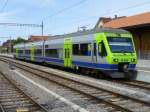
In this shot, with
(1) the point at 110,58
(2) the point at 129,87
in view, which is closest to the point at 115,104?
(2) the point at 129,87

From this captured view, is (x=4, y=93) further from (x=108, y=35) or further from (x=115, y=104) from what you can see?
(x=108, y=35)

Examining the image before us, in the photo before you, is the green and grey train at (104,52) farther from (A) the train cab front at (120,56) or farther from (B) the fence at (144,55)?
(B) the fence at (144,55)

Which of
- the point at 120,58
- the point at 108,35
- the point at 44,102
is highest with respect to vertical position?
the point at 108,35

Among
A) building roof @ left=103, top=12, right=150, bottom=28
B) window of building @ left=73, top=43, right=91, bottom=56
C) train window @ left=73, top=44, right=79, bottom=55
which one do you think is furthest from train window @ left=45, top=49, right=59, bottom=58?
building roof @ left=103, top=12, right=150, bottom=28

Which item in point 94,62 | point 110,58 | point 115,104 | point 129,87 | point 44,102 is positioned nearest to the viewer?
point 115,104

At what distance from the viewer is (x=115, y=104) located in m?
12.7

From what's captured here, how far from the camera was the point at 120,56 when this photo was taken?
69.3 ft

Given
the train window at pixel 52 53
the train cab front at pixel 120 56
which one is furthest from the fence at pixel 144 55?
the train window at pixel 52 53

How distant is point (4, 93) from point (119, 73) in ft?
23.7

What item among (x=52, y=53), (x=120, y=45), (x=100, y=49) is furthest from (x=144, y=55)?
(x=52, y=53)

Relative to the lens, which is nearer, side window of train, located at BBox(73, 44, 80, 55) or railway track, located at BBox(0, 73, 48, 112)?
railway track, located at BBox(0, 73, 48, 112)

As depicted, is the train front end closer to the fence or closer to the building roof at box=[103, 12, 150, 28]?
the fence

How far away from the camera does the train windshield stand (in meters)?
21.3

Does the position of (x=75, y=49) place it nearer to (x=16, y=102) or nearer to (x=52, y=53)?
(x=52, y=53)
